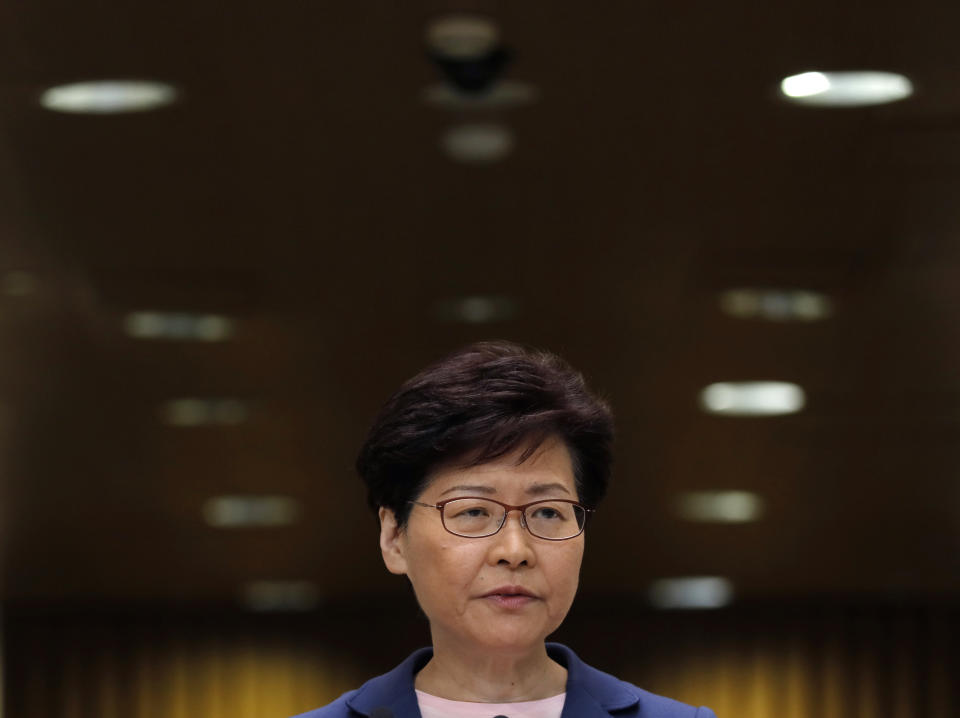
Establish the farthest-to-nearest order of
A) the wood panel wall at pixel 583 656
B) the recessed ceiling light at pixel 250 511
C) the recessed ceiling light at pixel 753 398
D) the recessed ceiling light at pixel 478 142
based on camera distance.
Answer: the wood panel wall at pixel 583 656, the recessed ceiling light at pixel 250 511, the recessed ceiling light at pixel 753 398, the recessed ceiling light at pixel 478 142

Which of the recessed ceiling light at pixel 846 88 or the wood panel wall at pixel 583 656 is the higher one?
the recessed ceiling light at pixel 846 88

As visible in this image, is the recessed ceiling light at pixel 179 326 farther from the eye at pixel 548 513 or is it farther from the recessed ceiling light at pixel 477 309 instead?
the eye at pixel 548 513

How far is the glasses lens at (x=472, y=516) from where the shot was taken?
1534mm

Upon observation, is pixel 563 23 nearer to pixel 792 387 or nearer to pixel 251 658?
pixel 792 387

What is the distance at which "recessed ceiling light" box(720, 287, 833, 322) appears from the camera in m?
5.75

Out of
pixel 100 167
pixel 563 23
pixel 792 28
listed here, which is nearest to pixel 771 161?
pixel 792 28

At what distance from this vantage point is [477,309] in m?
5.90

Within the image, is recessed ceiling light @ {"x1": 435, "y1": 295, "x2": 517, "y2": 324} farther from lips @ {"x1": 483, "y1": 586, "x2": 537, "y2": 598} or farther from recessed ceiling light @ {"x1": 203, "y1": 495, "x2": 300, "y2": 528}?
lips @ {"x1": 483, "y1": 586, "x2": 537, "y2": 598}

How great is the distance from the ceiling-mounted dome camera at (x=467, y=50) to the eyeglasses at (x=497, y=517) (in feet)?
9.84

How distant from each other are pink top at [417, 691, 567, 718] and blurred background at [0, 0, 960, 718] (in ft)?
9.39

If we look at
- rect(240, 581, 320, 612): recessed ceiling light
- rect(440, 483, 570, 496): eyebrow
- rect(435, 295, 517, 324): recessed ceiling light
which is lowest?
rect(440, 483, 570, 496): eyebrow

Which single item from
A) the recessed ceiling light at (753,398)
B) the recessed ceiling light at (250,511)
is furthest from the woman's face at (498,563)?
the recessed ceiling light at (250,511)

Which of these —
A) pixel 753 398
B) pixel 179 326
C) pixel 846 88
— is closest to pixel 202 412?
pixel 179 326

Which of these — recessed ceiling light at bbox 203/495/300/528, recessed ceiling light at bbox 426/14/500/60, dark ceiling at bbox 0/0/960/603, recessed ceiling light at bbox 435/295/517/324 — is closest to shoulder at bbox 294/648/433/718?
dark ceiling at bbox 0/0/960/603
